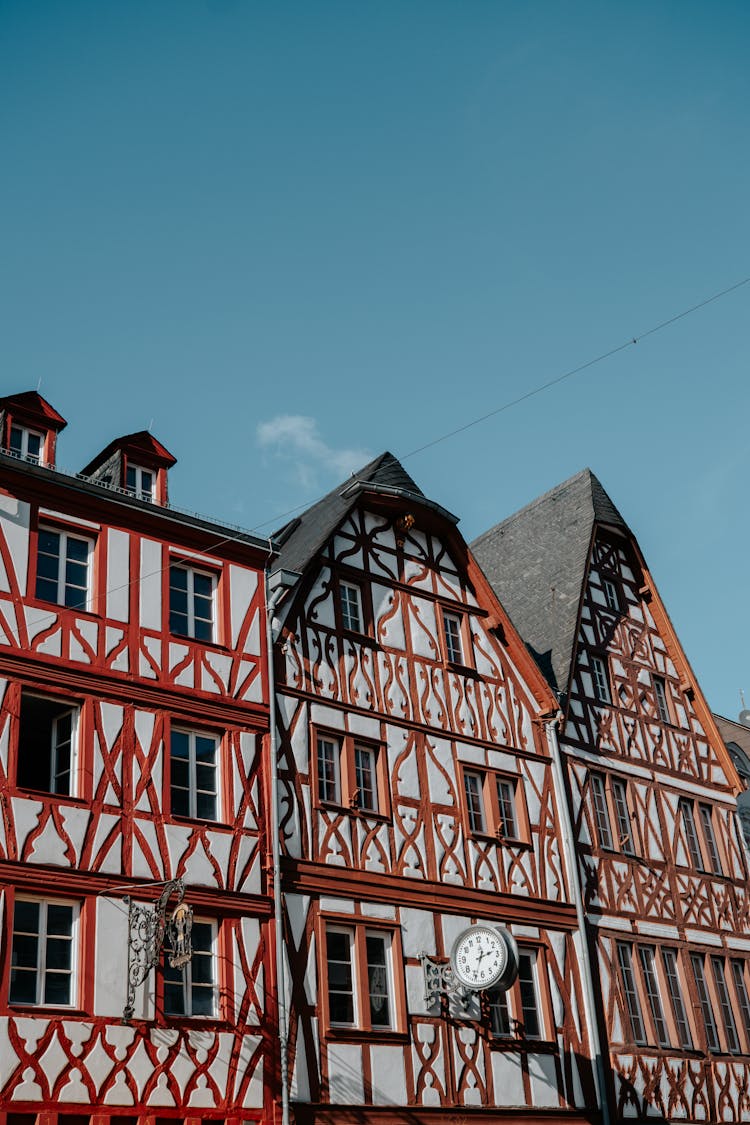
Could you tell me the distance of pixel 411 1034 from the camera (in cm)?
2009

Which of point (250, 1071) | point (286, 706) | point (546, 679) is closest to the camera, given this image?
point (250, 1071)

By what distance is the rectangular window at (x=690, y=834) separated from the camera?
2756 cm

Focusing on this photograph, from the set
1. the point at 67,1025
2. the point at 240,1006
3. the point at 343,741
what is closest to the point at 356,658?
the point at 343,741

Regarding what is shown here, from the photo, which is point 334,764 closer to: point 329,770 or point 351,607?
point 329,770

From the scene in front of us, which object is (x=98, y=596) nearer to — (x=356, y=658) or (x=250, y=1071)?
(x=356, y=658)

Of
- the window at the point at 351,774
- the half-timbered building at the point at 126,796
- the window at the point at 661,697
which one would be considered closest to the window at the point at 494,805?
the window at the point at 351,774

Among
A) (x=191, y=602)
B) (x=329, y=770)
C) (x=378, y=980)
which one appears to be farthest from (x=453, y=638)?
(x=378, y=980)

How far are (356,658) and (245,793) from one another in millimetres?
3848

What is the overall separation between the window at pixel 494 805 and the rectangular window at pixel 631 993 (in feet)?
10.1

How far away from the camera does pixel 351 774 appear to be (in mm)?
21328

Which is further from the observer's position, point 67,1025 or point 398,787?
point 398,787

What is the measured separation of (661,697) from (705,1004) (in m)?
6.54

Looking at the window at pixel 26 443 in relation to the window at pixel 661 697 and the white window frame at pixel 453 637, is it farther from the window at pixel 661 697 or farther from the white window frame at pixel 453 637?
the window at pixel 661 697

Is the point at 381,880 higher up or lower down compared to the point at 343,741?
lower down
